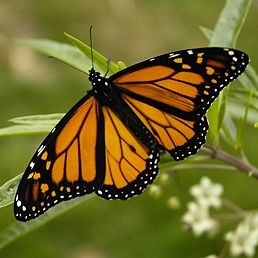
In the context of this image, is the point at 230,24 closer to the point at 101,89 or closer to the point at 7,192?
the point at 101,89

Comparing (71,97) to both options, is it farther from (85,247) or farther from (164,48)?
(85,247)

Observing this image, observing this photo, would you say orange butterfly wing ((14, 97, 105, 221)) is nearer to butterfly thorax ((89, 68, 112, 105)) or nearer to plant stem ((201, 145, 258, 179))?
butterfly thorax ((89, 68, 112, 105))

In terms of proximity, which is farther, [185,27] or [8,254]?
[185,27]

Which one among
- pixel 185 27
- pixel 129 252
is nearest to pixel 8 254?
pixel 129 252

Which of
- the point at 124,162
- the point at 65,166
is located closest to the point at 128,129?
the point at 124,162

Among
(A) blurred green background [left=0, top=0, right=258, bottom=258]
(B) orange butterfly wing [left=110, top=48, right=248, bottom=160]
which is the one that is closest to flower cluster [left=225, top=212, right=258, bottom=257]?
(B) orange butterfly wing [left=110, top=48, right=248, bottom=160]

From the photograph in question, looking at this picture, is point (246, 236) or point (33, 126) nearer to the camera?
point (33, 126)
